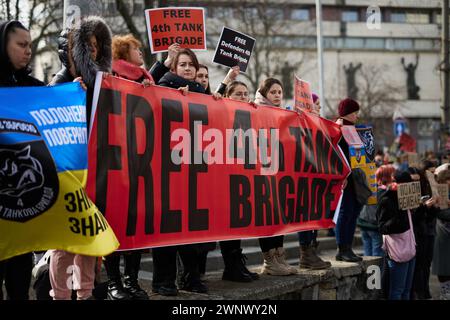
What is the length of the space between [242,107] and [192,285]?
1598 millimetres

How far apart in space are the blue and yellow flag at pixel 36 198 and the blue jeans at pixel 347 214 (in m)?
3.79

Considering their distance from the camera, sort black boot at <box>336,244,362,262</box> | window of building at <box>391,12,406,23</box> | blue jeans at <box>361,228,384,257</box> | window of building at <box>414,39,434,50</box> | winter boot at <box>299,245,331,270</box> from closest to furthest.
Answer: winter boot at <box>299,245,331,270</box> → black boot at <box>336,244,362,262</box> → blue jeans at <box>361,228,384,257</box> → window of building at <box>414,39,434,50</box> → window of building at <box>391,12,406,23</box>

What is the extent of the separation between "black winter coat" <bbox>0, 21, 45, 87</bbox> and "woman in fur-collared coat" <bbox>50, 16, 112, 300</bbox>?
0.93ft

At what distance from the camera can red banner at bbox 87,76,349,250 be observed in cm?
437

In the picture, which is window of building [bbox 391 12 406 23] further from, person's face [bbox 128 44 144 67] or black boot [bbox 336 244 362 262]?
person's face [bbox 128 44 144 67]

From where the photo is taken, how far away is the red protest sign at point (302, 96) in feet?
21.8

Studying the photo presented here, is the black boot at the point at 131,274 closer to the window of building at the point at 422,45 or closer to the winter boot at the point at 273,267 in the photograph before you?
the winter boot at the point at 273,267

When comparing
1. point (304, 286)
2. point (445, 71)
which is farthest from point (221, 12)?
point (304, 286)

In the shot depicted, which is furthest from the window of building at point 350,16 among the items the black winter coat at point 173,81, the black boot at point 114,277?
the black boot at point 114,277

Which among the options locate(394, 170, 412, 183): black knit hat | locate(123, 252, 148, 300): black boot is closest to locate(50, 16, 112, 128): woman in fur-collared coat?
locate(123, 252, 148, 300): black boot

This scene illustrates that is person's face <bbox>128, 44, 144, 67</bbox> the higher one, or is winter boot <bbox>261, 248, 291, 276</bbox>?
person's face <bbox>128, 44, 144, 67</bbox>

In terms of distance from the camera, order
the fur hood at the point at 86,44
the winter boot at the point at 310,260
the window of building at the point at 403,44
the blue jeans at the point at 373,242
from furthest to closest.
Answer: the window of building at the point at 403,44, the blue jeans at the point at 373,242, the winter boot at the point at 310,260, the fur hood at the point at 86,44

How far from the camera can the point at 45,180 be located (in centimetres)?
365

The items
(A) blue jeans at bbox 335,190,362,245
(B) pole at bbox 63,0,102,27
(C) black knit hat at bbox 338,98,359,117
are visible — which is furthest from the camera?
(C) black knit hat at bbox 338,98,359,117
